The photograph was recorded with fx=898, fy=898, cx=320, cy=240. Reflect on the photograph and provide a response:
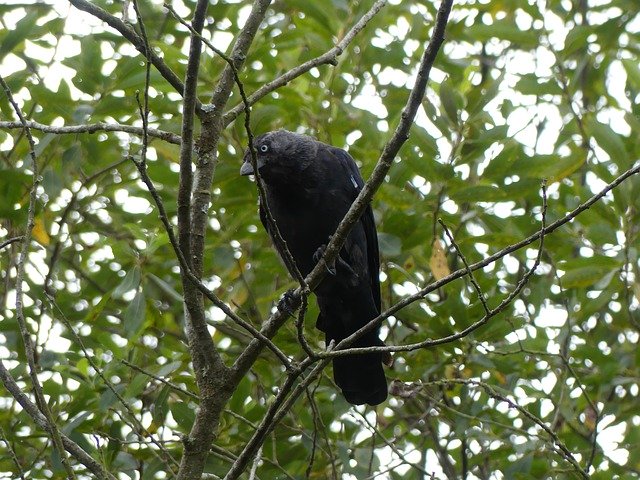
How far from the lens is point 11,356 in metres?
5.89

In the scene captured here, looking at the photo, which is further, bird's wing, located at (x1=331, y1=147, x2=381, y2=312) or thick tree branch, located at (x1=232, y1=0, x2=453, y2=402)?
bird's wing, located at (x1=331, y1=147, x2=381, y2=312)

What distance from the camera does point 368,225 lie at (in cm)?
554

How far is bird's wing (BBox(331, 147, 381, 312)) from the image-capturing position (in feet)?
18.1

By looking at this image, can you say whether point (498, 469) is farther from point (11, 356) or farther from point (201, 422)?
point (11, 356)

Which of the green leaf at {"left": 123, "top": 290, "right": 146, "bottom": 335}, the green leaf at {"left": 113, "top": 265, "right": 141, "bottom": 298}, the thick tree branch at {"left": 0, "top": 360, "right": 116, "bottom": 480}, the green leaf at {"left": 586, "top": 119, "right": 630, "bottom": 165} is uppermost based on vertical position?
the green leaf at {"left": 586, "top": 119, "right": 630, "bottom": 165}

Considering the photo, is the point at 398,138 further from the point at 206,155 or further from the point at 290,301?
the point at 290,301

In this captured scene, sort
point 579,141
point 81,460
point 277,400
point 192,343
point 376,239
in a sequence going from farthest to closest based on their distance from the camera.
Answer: point 579,141 < point 376,239 < point 192,343 < point 81,460 < point 277,400

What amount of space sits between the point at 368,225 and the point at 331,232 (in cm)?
36

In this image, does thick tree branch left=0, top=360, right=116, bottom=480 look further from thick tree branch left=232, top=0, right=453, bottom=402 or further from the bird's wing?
the bird's wing

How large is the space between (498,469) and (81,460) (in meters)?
2.83

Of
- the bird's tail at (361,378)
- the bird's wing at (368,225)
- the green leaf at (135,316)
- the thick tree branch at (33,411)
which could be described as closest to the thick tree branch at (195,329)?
the thick tree branch at (33,411)

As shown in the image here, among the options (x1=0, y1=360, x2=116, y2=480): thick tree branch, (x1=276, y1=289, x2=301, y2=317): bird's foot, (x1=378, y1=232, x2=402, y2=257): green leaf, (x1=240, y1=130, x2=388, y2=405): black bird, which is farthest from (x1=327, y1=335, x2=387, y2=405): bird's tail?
(x1=0, y1=360, x2=116, y2=480): thick tree branch

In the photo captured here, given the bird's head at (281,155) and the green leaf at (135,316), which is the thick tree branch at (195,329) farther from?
the bird's head at (281,155)

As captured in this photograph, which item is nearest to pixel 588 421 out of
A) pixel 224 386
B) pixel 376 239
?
pixel 376 239
